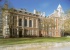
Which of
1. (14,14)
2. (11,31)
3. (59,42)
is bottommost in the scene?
(59,42)

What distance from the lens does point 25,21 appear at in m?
7.12

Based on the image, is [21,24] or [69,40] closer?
[21,24]

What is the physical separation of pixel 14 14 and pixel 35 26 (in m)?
0.79

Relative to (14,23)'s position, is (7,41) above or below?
below

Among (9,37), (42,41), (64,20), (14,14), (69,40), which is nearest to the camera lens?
Answer: (9,37)

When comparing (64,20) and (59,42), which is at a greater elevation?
(64,20)

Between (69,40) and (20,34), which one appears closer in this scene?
(20,34)

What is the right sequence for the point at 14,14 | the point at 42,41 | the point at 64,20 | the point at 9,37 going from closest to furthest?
the point at 9,37 → the point at 14,14 → the point at 42,41 → the point at 64,20

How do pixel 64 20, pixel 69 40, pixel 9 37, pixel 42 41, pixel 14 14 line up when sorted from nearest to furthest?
pixel 9 37 < pixel 14 14 < pixel 42 41 < pixel 69 40 < pixel 64 20

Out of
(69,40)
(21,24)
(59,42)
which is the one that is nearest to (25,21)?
(21,24)

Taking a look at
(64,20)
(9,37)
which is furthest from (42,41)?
(64,20)

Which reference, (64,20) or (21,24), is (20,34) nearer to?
(21,24)

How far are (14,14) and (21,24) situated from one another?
51 cm

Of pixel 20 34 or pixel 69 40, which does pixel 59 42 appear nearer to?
pixel 69 40
